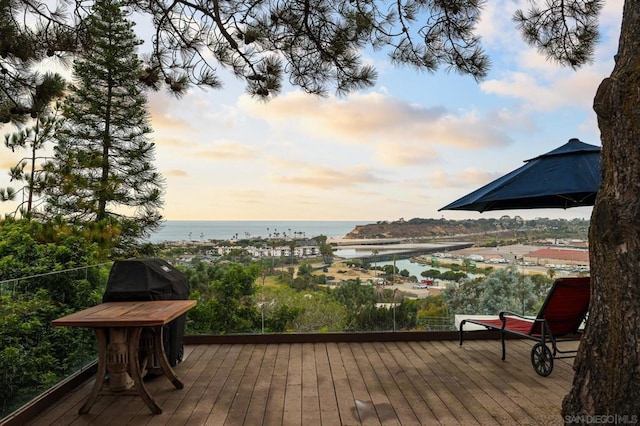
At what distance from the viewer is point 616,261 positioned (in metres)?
2.19

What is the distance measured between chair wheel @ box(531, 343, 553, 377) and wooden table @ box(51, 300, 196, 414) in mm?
2930

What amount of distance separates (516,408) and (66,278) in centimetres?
357

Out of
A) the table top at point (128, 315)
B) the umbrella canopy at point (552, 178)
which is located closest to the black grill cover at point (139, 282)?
the table top at point (128, 315)

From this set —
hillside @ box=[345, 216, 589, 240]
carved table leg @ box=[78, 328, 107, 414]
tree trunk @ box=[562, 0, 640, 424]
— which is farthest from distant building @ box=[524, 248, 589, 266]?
carved table leg @ box=[78, 328, 107, 414]

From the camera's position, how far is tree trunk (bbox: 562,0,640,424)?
2135 mm

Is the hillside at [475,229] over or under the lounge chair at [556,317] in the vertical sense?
over

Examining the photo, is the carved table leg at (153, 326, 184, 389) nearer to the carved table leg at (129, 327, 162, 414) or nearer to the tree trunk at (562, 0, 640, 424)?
the carved table leg at (129, 327, 162, 414)

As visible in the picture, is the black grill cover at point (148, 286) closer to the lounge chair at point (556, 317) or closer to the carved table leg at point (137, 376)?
the carved table leg at point (137, 376)

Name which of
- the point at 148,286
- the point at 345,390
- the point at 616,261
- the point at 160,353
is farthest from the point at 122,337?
the point at 616,261

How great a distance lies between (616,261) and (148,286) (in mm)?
3272

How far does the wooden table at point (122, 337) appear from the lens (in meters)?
3.01

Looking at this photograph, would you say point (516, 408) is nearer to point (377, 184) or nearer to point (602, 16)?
point (602, 16)

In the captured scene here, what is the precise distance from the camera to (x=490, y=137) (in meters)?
11.4

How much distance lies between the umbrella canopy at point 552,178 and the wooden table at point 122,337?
290 centimetres
